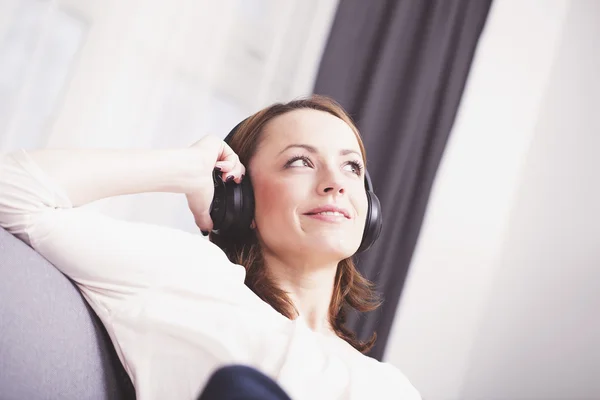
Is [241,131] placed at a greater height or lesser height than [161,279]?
greater

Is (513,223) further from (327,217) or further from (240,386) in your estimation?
(240,386)

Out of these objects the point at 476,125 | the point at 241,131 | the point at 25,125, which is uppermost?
the point at 476,125

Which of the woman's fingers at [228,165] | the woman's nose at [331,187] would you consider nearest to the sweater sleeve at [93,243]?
the woman's fingers at [228,165]

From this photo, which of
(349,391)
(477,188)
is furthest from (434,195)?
(349,391)

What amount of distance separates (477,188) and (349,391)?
1415 millimetres

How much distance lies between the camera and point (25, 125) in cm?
165

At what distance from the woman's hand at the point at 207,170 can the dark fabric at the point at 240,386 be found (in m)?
0.55

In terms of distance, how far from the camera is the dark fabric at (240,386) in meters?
0.52

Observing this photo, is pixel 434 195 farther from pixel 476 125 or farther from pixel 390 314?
pixel 390 314

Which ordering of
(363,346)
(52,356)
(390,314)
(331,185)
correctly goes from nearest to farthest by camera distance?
(52,356) → (331,185) → (363,346) → (390,314)

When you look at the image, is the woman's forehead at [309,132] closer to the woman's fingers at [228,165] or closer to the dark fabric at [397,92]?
the woman's fingers at [228,165]

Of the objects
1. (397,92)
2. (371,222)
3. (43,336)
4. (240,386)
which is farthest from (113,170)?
(397,92)

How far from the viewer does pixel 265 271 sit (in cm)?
128

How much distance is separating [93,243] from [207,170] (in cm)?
31
